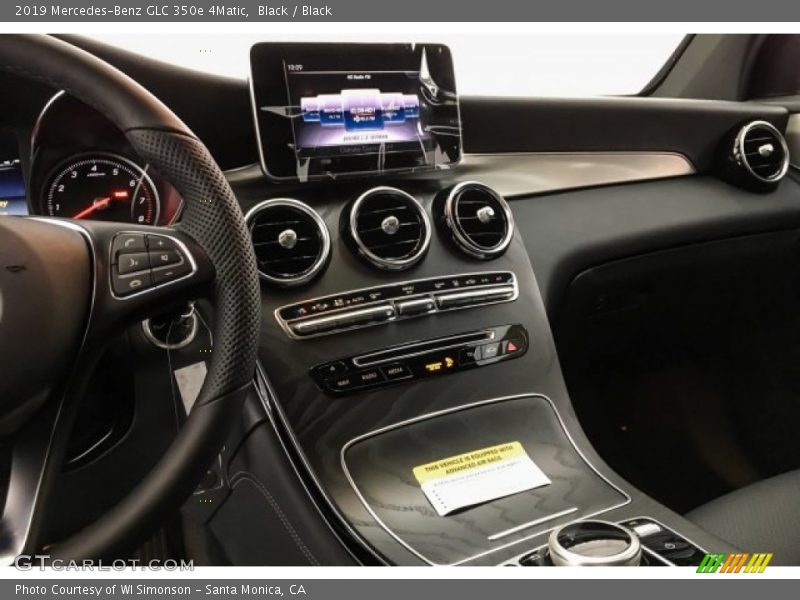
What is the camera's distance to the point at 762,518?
1.07 m

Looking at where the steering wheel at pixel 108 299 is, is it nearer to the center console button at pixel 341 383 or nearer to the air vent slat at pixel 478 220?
the center console button at pixel 341 383

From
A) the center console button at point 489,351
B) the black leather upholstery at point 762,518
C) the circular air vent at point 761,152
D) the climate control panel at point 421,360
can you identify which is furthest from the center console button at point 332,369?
the circular air vent at point 761,152

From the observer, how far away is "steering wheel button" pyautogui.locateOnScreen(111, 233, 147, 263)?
80 cm

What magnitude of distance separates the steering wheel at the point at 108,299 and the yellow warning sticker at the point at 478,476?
0.42 meters

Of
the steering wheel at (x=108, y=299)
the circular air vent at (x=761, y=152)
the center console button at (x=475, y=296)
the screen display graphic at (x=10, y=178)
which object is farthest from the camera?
the circular air vent at (x=761, y=152)

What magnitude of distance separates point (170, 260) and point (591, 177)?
1.04 metres

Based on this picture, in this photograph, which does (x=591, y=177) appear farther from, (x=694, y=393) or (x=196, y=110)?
(x=196, y=110)

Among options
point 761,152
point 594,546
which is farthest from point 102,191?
point 761,152

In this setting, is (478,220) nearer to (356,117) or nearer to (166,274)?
(356,117)

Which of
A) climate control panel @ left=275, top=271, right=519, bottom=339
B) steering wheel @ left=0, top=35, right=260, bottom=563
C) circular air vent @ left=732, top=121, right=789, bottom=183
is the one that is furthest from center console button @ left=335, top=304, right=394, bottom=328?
circular air vent @ left=732, top=121, right=789, bottom=183

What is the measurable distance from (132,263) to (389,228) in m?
0.51

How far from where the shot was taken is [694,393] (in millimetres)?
1874

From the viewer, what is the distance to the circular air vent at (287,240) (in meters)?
1.14

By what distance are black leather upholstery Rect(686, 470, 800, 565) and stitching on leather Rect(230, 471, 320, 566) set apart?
0.52 meters
